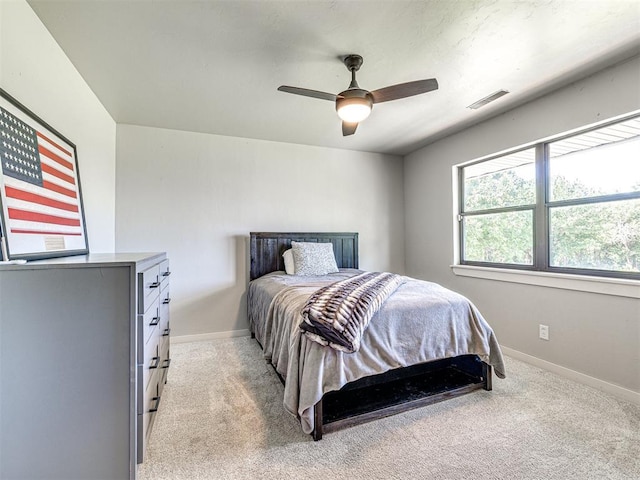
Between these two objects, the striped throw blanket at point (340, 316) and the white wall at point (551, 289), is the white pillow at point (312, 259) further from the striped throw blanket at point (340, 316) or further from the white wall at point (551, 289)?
the white wall at point (551, 289)

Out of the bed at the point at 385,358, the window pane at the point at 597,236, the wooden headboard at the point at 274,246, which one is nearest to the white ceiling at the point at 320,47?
the window pane at the point at 597,236

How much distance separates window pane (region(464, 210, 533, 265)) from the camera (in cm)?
284

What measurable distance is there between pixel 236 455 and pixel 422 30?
8.76 feet

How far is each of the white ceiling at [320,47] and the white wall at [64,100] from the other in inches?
4.0

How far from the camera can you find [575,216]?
245 cm

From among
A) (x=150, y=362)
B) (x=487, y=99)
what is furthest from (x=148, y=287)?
(x=487, y=99)

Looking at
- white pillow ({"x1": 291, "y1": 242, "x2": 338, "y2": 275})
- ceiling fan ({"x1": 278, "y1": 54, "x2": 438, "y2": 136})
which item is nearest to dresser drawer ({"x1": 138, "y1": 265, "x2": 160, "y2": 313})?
ceiling fan ({"x1": 278, "y1": 54, "x2": 438, "y2": 136})

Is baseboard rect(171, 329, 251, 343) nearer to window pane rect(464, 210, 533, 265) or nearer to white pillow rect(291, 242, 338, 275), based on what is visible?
white pillow rect(291, 242, 338, 275)

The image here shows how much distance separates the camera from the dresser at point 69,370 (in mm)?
1123

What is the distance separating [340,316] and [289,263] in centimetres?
180

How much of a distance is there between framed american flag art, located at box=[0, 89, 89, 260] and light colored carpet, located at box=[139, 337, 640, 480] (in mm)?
1238

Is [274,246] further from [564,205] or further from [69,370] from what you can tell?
[564,205]

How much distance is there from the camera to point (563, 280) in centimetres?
245

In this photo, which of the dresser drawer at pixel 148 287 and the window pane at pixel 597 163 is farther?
the window pane at pixel 597 163
